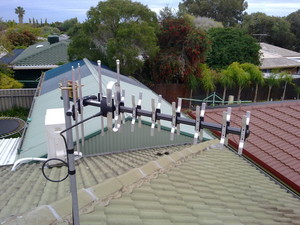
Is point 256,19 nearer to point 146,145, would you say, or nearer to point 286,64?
point 286,64

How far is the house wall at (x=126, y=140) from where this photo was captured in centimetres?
648

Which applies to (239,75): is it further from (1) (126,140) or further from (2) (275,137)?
(1) (126,140)

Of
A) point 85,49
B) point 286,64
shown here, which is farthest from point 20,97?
point 286,64

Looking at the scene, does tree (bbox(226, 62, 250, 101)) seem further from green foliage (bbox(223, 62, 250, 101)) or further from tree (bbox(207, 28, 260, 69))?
tree (bbox(207, 28, 260, 69))

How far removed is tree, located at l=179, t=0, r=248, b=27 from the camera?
52688 mm

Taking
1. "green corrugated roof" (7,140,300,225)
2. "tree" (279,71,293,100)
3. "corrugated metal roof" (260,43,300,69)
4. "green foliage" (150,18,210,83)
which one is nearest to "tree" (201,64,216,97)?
"green foliage" (150,18,210,83)

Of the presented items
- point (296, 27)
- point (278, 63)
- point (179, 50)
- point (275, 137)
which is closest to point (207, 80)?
point (179, 50)

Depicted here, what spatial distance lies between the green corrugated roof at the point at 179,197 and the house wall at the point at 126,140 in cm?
64

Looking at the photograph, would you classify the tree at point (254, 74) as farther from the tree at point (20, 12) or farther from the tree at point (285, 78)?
the tree at point (20, 12)

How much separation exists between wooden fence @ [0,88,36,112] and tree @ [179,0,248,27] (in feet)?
141

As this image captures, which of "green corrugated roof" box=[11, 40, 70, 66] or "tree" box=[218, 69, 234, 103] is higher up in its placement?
"green corrugated roof" box=[11, 40, 70, 66]

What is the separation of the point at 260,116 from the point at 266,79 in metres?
14.0

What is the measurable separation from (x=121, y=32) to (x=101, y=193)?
1245cm

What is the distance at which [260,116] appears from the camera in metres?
9.06
